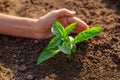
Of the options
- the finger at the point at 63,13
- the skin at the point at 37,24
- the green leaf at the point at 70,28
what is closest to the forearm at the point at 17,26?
the skin at the point at 37,24

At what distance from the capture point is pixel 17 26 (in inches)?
71.7

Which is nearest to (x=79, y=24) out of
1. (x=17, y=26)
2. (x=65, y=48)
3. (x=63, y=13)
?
(x=63, y=13)

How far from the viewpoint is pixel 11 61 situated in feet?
5.58

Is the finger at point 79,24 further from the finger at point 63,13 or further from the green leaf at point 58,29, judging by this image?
the green leaf at point 58,29

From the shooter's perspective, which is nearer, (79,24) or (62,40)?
(62,40)

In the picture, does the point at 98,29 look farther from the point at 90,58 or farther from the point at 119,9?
the point at 119,9

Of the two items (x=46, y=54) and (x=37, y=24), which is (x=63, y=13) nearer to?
(x=37, y=24)

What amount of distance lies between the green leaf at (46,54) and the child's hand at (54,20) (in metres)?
0.20

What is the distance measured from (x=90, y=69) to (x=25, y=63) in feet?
1.17

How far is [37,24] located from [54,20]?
0.11 m

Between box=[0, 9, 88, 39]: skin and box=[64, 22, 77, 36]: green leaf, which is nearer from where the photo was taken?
box=[64, 22, 77, 36]: green leaf

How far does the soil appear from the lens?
1.58 m

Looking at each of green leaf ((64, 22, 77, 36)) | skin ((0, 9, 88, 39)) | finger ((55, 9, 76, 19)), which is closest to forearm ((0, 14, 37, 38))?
skin ((0, 9, 88, 39))

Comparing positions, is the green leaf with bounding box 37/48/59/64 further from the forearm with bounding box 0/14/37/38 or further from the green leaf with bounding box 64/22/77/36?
the forearm with bounding box 0/14/37/38
